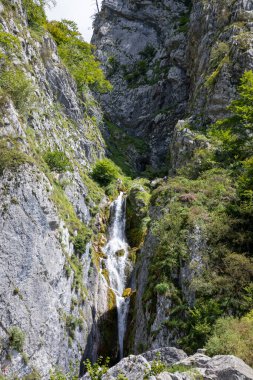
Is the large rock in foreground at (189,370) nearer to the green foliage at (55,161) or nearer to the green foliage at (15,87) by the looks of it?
the green foliage at (55,161)

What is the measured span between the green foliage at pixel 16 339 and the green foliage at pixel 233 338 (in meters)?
7.82

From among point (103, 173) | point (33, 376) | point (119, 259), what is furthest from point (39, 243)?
point (103, 173)

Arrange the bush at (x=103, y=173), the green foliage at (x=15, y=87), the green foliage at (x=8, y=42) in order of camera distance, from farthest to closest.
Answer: the bush at (x=103, y=173)
the green foliage at (x=8, y=42)
the green foliage at (x=15, y=87)

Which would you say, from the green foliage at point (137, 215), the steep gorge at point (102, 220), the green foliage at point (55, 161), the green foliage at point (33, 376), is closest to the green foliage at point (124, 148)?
the steep gorge at point (102, 220)

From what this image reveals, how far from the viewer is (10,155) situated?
1752 centimetres

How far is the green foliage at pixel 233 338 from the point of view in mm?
10500

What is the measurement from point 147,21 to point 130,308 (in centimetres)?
4774

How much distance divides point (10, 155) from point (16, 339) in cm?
861

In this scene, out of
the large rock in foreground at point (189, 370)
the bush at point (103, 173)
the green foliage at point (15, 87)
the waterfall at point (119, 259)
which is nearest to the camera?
the large rock in foreground at point (189, 370)

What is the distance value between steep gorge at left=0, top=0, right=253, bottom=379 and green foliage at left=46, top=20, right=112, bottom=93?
2322 millimetres

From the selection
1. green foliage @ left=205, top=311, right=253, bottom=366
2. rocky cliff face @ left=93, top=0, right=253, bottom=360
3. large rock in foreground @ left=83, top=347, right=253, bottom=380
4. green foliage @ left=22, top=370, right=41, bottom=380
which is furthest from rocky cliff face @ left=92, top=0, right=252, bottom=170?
large rock in foreground @ left=83, top=347, right=253, bottom=380

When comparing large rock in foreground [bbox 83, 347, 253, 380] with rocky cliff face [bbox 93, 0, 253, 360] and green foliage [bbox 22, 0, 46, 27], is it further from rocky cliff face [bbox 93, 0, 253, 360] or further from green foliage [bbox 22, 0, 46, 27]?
green foliage [bbox 22, 0, 46, 27]

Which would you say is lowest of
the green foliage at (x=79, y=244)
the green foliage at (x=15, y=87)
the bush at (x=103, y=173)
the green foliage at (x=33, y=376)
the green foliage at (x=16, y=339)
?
the green foliage at (x=33, y=376)

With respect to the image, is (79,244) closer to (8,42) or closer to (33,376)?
(33,376)
